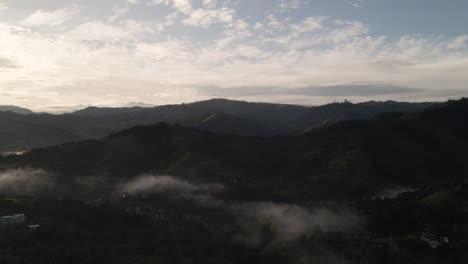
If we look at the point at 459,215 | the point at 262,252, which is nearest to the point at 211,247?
the point at 262,252

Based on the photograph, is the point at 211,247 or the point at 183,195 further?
the point at 183,195

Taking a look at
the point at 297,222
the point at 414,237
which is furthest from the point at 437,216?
the point at 297,222

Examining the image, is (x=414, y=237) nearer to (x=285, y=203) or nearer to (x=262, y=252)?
(x=262, y=252)

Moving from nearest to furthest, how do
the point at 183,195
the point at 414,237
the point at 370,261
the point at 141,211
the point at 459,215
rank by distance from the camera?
the point at 370,261 → the point at 414,237 → the point at 459,215 → the point at 141,211 → the point at 183,195

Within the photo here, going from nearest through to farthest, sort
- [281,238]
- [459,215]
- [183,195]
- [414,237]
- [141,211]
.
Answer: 1. [414,237]
2. [459,215]
3. [281,238]
4. [141,211]
5. [183,195]

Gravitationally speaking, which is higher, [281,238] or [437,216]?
[437,216]

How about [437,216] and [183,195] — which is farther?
[183,195]

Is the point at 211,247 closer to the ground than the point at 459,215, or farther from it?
closer to the ground

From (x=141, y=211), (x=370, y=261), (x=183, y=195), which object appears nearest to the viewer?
(x=370, y=261)

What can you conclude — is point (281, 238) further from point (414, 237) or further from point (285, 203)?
point (285, 203)
